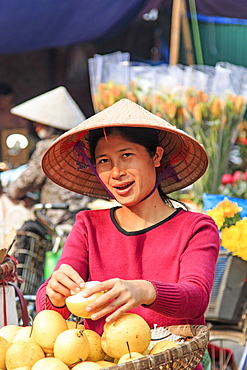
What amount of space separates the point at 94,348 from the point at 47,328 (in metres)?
A: 0.15

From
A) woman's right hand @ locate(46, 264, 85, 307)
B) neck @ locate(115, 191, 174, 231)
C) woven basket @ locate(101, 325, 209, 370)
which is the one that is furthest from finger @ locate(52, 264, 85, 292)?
neck @ locate(115, 191, 174, 231)

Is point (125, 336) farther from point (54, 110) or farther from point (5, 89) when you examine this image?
point (5, 89)

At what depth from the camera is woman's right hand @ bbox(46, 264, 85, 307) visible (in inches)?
69.6

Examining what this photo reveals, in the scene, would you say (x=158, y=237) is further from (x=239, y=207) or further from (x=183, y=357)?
(x=239, y=207)

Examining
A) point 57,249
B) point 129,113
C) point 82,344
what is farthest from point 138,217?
point 57,249

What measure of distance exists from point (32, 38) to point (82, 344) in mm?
4627

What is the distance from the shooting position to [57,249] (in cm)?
484

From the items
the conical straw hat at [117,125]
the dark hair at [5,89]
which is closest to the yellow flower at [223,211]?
the conical straw hat at [117,125]

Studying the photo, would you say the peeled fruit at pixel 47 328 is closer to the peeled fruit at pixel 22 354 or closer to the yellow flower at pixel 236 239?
the peeled fruit at pixel 22 354

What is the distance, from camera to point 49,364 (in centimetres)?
160

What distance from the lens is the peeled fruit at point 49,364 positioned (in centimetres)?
159

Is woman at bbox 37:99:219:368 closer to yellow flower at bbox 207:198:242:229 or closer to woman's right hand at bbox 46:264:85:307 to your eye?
woman's right hand at bbox 46:264:85:307

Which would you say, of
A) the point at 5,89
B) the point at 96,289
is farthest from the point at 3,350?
the point at 5,89

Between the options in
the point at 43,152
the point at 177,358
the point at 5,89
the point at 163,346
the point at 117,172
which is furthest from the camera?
the point at 5,89
